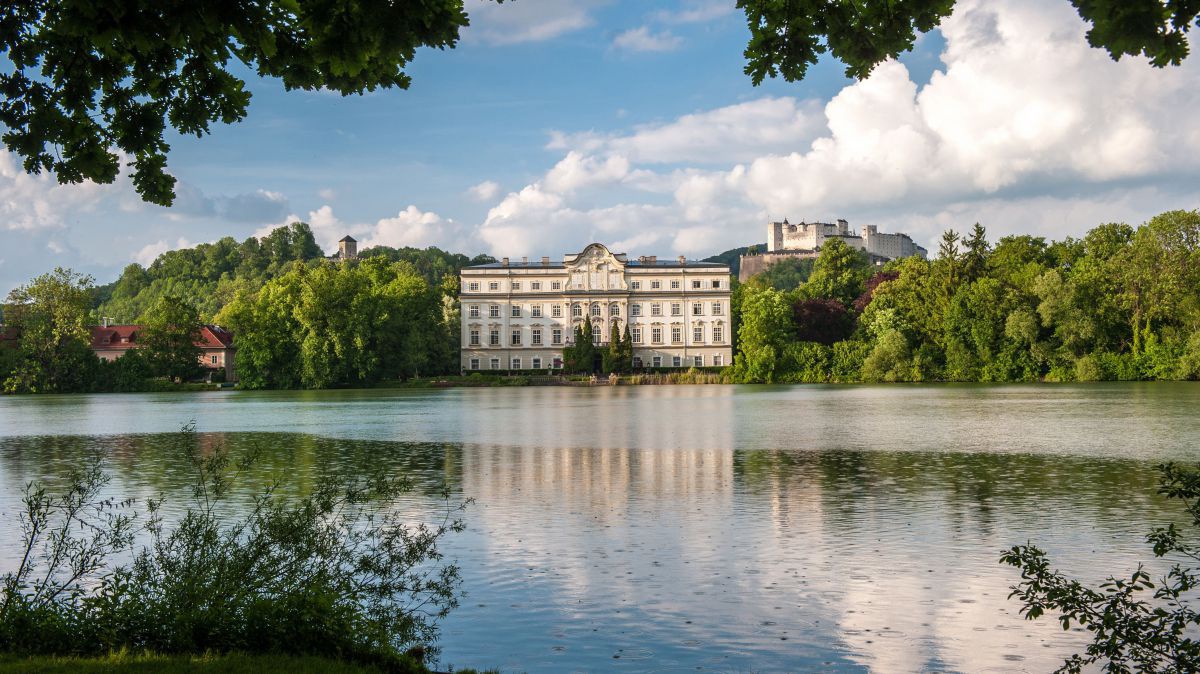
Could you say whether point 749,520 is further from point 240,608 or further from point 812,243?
point 812,243

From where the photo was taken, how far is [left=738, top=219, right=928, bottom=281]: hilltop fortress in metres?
155

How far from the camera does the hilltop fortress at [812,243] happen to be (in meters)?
155

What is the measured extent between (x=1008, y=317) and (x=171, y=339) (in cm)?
5457

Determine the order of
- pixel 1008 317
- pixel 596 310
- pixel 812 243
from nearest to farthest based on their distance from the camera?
pixel 1008 317 < pixel 596 310 < pixel 812 243

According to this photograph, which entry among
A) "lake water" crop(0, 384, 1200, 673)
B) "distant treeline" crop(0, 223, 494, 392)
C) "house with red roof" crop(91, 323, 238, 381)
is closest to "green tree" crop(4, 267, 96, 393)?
"distant treeline" crop(0, 223, 494, 392)

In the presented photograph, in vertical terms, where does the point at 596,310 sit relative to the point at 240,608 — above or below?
above

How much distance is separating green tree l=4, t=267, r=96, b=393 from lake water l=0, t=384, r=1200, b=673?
40.2 m

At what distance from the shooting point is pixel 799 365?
68.0 m

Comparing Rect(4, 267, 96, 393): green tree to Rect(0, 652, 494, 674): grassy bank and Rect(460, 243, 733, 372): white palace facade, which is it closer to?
Rect(460, 243, 733, 372): white palace facade

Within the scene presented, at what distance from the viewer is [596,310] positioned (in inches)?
3152

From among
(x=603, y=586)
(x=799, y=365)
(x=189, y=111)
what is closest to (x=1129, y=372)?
(x=799, y=365)

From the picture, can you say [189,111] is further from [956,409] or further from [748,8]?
[956,409]

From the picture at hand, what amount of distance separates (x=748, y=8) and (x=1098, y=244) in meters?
66.0

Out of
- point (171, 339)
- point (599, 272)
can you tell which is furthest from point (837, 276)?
point (171, 339)
